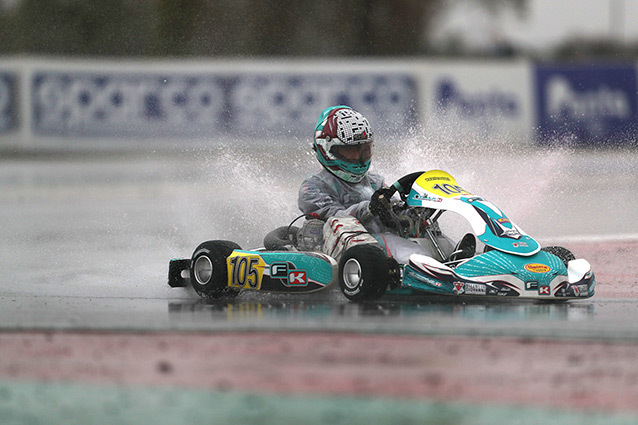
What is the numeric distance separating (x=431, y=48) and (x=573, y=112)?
566 centimetres

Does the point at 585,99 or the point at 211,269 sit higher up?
the point at 585,99

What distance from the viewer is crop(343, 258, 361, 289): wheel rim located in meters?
5.37

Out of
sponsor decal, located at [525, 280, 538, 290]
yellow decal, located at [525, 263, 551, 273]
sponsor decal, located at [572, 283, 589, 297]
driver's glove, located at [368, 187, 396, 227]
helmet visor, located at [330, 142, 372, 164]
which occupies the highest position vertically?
helmet visor, located at [330, 142, 372, 164]

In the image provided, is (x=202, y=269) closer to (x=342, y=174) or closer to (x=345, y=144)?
(x=342, y=174)

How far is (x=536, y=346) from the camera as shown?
3859 millimetres

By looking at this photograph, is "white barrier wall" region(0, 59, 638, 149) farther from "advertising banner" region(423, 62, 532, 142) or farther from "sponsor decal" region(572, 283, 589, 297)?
"sponsor decal" region(572, 283, 589, 297)

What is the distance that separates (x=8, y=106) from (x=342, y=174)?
1240cm

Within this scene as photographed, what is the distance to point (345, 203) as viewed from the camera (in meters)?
6.30

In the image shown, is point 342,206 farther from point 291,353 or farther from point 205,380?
point 205,380

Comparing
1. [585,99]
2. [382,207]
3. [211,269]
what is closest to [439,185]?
[382,207]

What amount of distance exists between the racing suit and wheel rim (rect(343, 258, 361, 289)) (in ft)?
1.34

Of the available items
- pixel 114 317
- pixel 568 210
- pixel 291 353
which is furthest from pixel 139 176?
pixel 291 353

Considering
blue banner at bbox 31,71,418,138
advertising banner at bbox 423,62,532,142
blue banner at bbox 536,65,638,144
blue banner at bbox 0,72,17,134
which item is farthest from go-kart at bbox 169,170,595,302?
blue banner at bbox 536,65,638,144

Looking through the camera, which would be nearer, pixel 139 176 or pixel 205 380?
pixel 205 380
